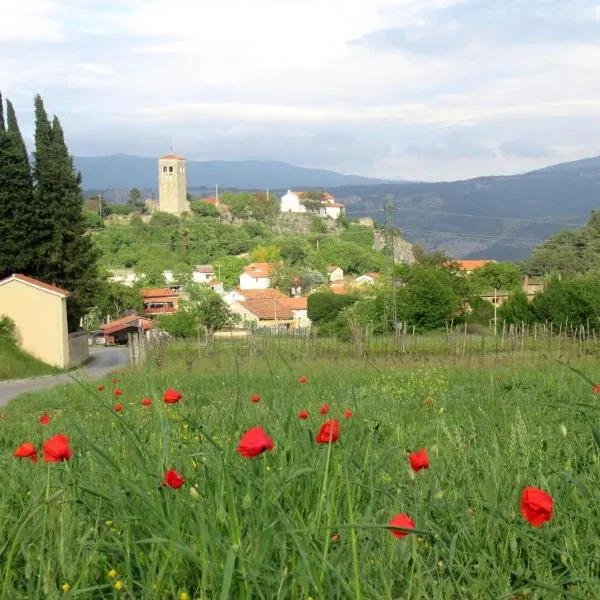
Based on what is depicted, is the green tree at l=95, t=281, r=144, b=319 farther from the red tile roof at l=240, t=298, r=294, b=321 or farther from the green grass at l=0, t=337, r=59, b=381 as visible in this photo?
the green grass at l=0, t=337, r=59, b=381

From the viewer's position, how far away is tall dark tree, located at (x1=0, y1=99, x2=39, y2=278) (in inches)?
1384

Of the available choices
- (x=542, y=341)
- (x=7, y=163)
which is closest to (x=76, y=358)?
(x=7, y=163)

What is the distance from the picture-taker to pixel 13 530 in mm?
2602

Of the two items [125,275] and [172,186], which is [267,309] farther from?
[172,186]

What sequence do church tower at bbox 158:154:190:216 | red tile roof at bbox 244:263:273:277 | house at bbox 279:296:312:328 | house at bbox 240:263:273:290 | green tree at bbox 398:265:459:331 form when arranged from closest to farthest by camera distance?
green tree at bbox 398:265:459:331, house at bbox 279:296:312:328, house at bbox 240:263:273:290, red tile roof at bbox 244:263:273:277, church tower at bbox 158:154:190:216

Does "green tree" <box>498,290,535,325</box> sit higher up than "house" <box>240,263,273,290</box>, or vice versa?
"green tree" <box>498,290,535,325</box>

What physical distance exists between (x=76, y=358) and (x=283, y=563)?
3542cm

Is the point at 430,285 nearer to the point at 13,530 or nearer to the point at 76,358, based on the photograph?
the point at 76,358

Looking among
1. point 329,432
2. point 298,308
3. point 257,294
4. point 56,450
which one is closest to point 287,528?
point 329,432

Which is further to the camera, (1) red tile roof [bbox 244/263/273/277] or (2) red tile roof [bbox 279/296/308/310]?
(1) red tile roof [bbox 244/263/273/277]

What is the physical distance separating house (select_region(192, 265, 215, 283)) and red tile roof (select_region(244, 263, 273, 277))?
487 centimetres

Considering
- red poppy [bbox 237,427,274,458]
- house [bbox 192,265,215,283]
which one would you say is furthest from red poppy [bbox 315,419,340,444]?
house [bbox 192,265,215,283]

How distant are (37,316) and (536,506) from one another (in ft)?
107

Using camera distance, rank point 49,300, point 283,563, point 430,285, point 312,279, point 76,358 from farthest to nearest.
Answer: point 312,279 < point 430,285 < point 76,358 < point 49,300 < point 283,563
